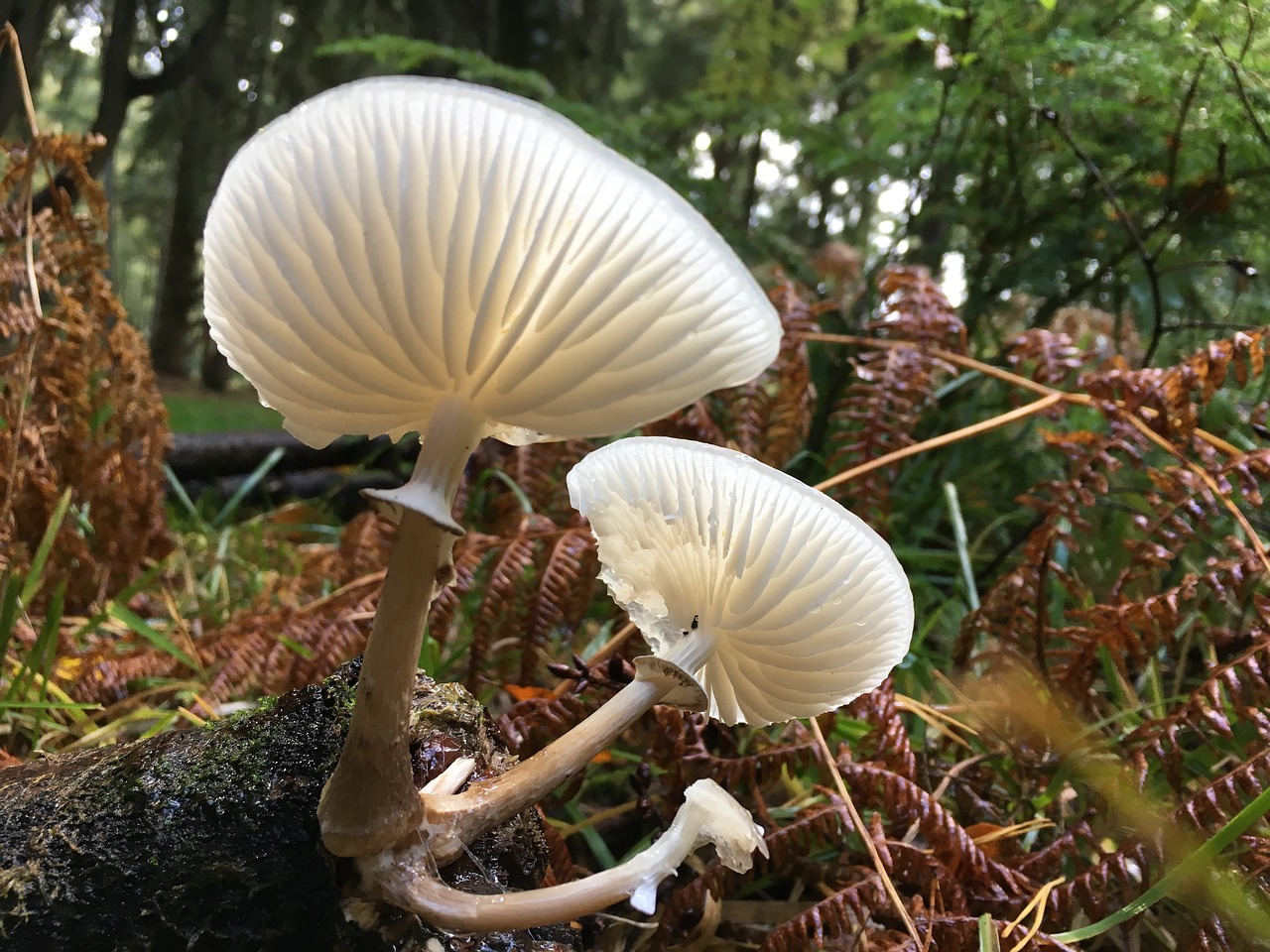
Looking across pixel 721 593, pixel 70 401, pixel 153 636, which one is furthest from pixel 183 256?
pixel 721 593

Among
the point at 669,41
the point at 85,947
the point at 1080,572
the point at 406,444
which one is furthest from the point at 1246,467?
the point at 669,41

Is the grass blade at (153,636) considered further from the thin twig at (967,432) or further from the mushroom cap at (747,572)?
the thin twig at (967,432)

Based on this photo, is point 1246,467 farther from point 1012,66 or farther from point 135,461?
point 135,461

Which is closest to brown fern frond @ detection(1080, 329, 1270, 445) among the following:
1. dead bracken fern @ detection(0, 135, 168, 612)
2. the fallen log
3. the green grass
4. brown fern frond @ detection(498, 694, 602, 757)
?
brown fern frond @ detection(498, 694, 602, 757)

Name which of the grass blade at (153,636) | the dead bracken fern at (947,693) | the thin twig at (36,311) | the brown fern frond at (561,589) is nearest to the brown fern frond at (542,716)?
the dead bracken fern at (947,693)

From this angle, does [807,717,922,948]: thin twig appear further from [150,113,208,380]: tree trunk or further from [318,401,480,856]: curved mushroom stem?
[150,113,208,380]: tree trunk

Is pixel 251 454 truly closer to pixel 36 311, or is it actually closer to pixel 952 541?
pixel 36 311
